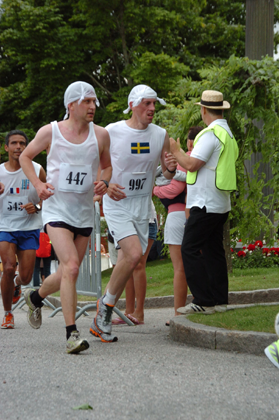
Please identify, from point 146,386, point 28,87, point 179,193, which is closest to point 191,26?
point 28,87

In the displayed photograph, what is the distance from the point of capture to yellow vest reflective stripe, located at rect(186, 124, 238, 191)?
6.19m

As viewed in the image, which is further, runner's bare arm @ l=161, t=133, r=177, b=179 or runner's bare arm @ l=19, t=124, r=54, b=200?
runner's bare arm @ l=161, t=133, r=177, b=179

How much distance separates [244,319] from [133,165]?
5.56 feet

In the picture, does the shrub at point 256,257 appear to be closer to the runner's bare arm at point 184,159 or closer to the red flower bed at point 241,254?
the red flower bed at point 241,254

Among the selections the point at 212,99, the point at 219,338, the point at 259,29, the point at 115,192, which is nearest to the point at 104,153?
the point at 115,192

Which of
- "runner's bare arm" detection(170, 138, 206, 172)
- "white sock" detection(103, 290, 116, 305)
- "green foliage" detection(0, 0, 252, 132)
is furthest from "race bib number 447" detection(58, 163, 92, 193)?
"green foliage" detection(0, 0, 252, 132)

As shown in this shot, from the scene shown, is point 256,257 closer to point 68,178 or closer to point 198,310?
point 198,310

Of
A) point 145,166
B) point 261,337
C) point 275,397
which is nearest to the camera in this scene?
point 275,397

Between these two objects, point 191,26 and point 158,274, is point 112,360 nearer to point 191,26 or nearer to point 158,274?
point 158,274

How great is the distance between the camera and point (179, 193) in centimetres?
714

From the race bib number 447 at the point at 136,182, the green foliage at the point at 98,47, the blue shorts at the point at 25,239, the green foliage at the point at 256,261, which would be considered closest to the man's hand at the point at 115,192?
the race bib number 447 at the point at 136,182

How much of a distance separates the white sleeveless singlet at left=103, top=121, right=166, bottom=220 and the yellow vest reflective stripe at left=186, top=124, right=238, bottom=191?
19.4 inches

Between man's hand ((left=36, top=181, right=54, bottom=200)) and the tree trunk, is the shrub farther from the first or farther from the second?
man's hand ((left=36, top=181, right=54, bottom=200))

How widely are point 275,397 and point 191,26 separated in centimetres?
2388
